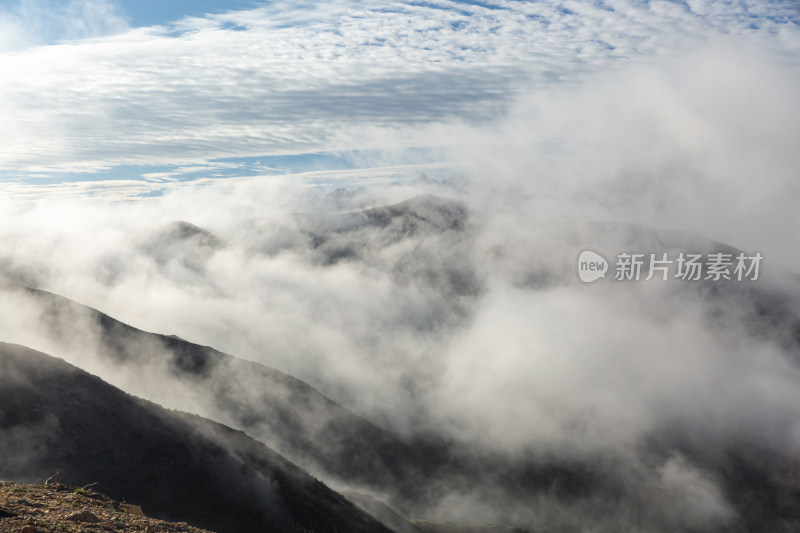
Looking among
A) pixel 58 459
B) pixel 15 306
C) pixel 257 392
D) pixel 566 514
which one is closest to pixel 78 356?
pixel 15 306

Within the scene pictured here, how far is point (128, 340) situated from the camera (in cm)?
13250

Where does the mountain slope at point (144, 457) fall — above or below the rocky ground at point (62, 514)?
below

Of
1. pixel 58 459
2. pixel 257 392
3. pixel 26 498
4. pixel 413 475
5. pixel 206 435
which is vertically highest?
pixel 26 498

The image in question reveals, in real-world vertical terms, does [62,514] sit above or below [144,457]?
above

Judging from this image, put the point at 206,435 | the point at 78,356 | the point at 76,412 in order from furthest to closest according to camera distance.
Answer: the point at 78,356, the point at 206,435, the point at 76,412

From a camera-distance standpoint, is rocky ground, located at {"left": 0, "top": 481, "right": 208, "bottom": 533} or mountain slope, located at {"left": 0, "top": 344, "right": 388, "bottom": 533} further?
mountain slope, located at {"left": 0, "top": 344, "right": 388, "bottom": 533}

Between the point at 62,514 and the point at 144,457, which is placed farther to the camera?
the point at 144,457

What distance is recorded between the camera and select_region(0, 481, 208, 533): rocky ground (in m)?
25.3

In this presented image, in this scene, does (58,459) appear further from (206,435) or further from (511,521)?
(511,521)

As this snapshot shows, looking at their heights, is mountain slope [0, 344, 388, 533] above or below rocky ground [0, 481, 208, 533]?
below

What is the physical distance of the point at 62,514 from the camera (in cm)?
2772

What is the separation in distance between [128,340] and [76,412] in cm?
7053

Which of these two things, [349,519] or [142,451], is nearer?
[142,451]

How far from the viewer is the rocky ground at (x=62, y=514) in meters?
25.3
